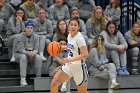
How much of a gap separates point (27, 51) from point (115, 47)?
7.50 ft

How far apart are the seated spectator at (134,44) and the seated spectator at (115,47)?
0.99 feet

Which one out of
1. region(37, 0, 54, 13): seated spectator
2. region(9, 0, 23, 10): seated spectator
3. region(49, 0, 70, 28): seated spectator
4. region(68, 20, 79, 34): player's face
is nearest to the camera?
region(68, 20, 79, 34): player's face

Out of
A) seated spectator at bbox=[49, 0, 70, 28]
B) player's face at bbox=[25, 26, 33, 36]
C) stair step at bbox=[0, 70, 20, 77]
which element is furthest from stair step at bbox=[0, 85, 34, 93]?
seated spectator at bbox=[49, 0, 70, 28]

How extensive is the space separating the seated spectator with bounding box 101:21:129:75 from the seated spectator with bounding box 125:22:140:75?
303 millimetres

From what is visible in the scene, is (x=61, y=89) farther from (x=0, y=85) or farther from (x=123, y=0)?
(x=123, y=0)

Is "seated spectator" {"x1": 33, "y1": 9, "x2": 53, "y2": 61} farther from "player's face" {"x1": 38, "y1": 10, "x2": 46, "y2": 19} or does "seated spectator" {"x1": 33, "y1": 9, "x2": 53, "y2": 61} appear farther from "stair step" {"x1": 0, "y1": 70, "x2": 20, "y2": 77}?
"stair step" {"x1": 0, "y1": 70, "x2": 20, "y2": 77}

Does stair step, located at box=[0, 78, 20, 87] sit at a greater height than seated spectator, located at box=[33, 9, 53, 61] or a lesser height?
lesser

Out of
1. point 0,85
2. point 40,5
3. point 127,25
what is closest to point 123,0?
point 127,25

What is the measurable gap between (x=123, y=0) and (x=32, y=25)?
422cm

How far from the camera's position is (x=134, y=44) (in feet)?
33.1

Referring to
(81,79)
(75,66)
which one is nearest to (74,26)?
(75,66)

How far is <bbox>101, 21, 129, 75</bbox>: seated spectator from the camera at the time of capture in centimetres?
963

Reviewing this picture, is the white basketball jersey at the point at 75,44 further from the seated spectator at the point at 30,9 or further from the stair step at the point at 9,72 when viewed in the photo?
the seated spectator at the point at 30,9

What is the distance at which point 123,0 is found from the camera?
12.4 meters
